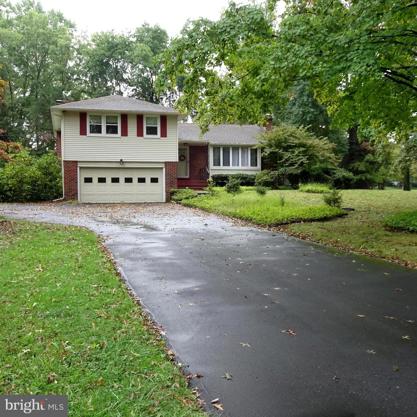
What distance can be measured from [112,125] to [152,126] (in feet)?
7.26

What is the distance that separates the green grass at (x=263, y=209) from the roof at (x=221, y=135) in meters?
9.11

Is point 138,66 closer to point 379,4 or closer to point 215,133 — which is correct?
point 215,133

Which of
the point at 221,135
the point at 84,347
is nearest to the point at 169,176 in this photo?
the point at 221,135

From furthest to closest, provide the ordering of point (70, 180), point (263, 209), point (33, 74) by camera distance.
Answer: point (33, 74) → point (70, 180) → point (263, 209)

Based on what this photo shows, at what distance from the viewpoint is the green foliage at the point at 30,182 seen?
21.4m

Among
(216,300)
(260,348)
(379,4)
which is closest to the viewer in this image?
(260,348)

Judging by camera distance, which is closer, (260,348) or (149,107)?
(260,348)

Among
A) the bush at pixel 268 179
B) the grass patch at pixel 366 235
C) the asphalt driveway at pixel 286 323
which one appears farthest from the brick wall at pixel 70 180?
the asphalt driveway at pixel 286 323

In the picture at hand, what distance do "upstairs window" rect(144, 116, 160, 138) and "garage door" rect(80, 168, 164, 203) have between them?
1979 mm

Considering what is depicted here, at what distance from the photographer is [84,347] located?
12.1 feet

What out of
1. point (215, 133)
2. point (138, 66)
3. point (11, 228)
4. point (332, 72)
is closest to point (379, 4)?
point (332, 72)

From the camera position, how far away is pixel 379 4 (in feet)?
25.4

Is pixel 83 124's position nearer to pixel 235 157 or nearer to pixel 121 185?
pixel 121 185

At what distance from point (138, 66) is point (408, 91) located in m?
36.4
